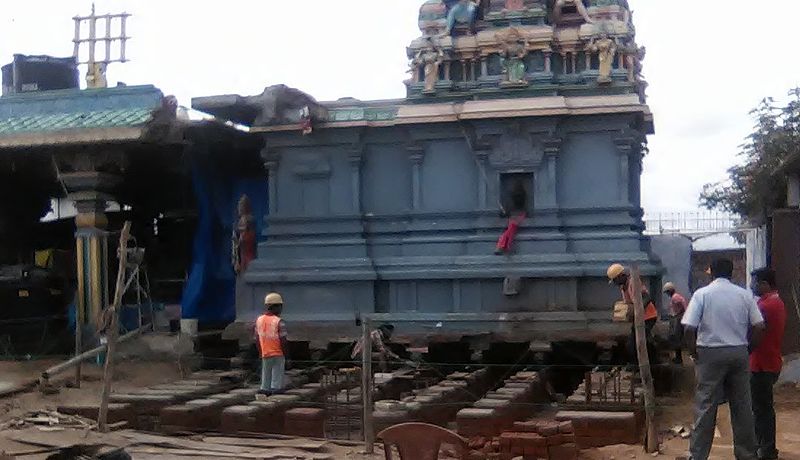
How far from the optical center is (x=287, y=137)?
15820mm

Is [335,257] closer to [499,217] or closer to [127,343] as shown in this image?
[499,217]

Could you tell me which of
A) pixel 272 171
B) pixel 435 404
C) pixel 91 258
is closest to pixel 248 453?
pixel 435 404

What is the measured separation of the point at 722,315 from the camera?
7328mm

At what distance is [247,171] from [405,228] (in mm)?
3845

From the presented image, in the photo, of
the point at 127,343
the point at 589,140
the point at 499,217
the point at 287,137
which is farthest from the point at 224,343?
the point at 589,140

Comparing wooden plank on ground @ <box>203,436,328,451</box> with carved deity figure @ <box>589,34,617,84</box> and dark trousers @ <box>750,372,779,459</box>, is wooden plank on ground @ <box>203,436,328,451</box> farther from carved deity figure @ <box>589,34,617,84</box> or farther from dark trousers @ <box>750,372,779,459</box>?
carved deity figure @ <box>589,34,617,84</box>

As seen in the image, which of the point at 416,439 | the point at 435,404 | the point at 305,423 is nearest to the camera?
the point at 416,439

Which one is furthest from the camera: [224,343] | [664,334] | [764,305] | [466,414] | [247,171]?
[247,171]

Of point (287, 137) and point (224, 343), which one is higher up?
point (287, 137)

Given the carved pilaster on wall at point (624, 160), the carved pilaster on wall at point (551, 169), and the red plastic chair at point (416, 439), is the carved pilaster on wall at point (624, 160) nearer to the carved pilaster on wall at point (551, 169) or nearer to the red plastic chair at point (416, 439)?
the carved pilaster on wall at point (551, 169)

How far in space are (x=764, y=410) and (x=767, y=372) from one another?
1.07 feet

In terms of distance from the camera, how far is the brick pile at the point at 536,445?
806 cm

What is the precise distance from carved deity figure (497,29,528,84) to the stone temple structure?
2 centimetres

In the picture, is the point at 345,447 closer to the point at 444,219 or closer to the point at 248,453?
the point at 248,453
